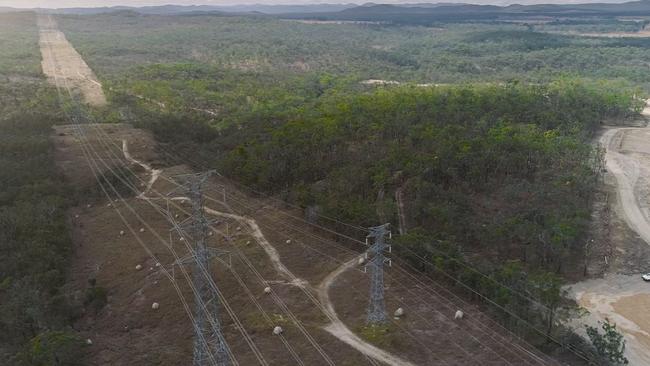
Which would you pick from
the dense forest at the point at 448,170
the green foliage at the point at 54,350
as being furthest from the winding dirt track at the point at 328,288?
the green foliage at the point at 54,350

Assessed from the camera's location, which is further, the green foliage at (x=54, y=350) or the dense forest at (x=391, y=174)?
the dense forest at (x=391, y=174)

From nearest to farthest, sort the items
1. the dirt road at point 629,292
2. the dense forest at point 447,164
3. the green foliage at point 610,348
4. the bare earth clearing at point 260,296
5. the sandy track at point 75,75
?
the green foliage at point 610,348 → the bare earth clearing at point 260,296 → the dirt road at point 629,292 → the dense forest at point 447,164 → the sandy track at point 75,75

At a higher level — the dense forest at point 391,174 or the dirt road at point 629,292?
the dense forest at point 391,174

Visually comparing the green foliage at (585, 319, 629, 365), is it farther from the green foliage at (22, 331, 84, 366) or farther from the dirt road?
the green foliage at (22, 331, 84, 366)

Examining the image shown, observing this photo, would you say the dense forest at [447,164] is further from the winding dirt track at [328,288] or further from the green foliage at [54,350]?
the green foliage at [54,350]

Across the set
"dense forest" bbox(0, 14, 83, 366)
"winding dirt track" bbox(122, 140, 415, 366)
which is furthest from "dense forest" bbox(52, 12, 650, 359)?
"dense forest" bbox(0, 14, 83, 366)
